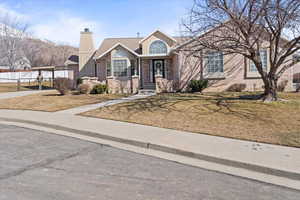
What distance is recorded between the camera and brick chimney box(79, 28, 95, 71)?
90.7ft

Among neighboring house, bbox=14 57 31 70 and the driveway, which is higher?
neighboring house, bbox=14 57 31 70

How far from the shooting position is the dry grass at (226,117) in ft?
24.0

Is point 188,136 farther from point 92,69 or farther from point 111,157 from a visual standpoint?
point 92,69

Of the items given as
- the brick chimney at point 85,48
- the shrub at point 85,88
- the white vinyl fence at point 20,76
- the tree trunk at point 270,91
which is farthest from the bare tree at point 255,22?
the white vinyl fence at point 20,76

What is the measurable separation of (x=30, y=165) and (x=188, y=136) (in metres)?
4.24

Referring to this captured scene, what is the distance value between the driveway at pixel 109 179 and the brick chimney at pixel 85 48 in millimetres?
22388

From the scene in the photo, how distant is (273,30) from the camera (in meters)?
11.0

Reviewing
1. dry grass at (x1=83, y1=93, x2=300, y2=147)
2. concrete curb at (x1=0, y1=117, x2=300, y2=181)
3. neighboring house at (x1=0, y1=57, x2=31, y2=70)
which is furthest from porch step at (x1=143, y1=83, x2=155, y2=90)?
neighboring house at (x1=0, y1=57, x2=31, y2=70)

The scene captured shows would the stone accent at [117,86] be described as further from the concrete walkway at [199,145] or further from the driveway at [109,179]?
the driveway at [109,179]

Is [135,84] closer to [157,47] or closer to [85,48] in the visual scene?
[157,47]

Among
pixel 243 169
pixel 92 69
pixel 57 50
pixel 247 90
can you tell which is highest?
pixel 57 50

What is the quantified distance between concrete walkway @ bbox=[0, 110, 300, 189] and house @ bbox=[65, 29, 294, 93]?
259 inches

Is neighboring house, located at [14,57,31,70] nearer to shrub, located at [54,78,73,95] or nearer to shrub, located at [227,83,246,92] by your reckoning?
shrub, located at [54,78,73,95]

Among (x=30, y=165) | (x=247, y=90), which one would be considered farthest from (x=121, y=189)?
(x=247, y=90)
